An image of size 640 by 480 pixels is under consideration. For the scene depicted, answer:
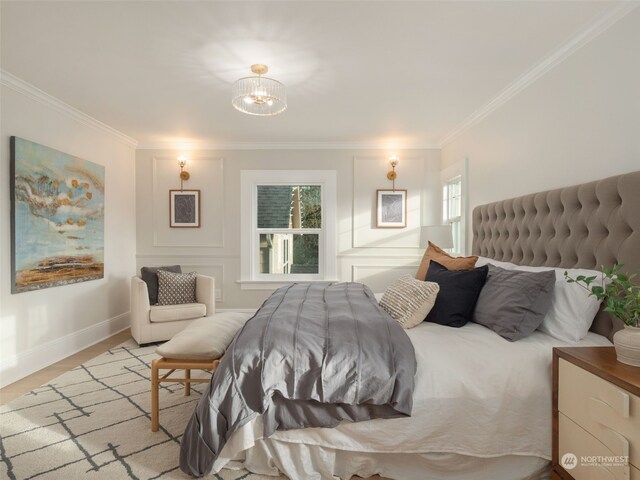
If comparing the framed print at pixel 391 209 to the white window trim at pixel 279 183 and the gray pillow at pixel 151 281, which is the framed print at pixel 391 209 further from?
the gray pillow at pixel 151 281

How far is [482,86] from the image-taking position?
2.98 metres

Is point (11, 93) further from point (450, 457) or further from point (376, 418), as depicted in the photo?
point (450, 457)

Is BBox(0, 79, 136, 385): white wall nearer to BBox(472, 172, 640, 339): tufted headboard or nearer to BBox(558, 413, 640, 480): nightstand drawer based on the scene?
BBox(558, 413, 640, 480): nightstand drawer

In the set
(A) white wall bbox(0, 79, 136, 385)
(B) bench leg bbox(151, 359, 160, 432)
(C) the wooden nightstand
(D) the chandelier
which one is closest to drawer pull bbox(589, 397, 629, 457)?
(C) the wooden nightstand

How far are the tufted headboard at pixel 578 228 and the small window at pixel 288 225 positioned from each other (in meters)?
2.30

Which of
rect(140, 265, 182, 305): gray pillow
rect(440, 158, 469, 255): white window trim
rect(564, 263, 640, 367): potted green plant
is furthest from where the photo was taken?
rect(140, 265, 182, 305): gray pillow

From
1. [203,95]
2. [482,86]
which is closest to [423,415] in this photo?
[482,86]

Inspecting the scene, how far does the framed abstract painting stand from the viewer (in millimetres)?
2930

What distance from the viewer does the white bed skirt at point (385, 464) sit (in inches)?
65.2

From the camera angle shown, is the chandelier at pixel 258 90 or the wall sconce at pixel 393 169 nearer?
the chandelier at pixel 258 90

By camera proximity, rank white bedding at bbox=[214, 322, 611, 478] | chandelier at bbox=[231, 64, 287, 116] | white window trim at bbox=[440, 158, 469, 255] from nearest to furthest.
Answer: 1. white bedding at bbox=[214, 322, 611, 478]
2. chandelier at bbox=[231, 64, 287, 116]
3. white window trim at bbox=[440, 158, 469, 255]

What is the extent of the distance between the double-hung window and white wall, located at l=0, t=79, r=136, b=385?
13.4 ft

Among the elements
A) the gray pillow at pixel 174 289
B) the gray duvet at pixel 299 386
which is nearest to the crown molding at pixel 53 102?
the gray pillow at pixel 174 289

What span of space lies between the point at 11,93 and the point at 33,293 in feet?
5.44
